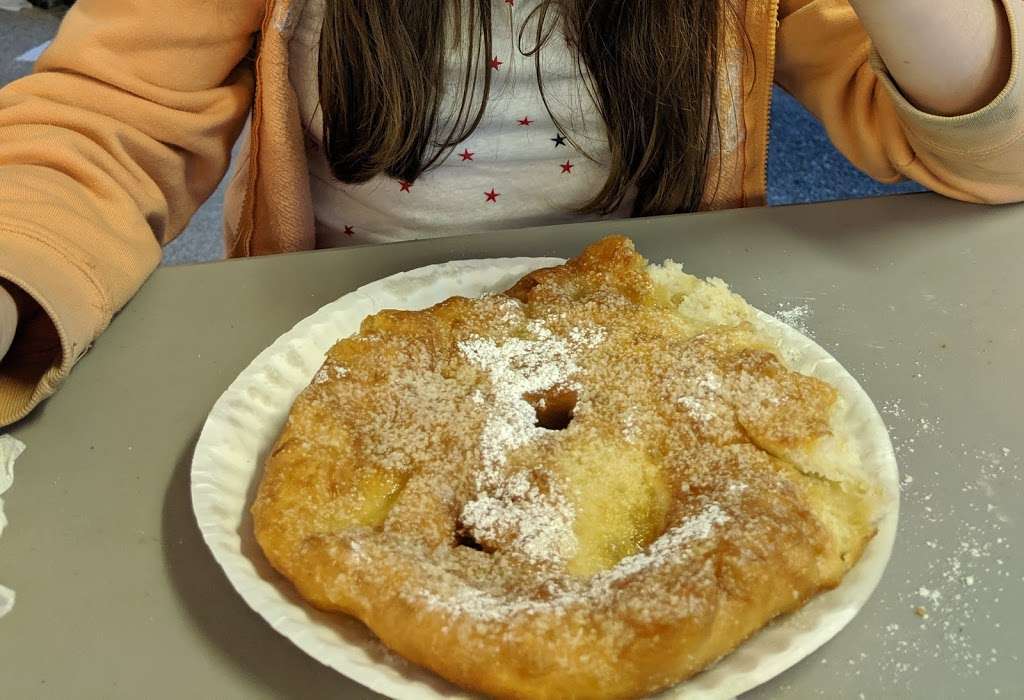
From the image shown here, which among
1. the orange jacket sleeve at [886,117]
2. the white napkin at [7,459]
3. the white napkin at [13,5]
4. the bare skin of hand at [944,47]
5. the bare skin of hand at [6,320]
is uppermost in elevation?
the bare skin of hand at [944,47]

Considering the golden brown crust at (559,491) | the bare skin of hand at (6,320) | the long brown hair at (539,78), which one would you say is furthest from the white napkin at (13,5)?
the golden brown crust at (559,491)

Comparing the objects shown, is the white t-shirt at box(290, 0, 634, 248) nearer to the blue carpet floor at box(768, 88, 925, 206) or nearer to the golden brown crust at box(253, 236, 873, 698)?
the golden brown crust at box(253, 236, 873, 698)

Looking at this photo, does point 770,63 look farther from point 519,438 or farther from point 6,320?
point 6,320

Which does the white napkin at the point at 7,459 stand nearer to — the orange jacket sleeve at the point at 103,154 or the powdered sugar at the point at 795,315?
the orange jacket sleeve at the point at 103,154

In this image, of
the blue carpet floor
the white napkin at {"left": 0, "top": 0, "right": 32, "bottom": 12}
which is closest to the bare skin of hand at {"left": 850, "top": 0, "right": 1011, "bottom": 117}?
the blue carpet floor

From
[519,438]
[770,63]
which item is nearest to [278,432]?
[519,438]

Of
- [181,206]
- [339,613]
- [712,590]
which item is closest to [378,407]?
[339,613]

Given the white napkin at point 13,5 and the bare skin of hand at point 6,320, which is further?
the white napkin at point 13,5
